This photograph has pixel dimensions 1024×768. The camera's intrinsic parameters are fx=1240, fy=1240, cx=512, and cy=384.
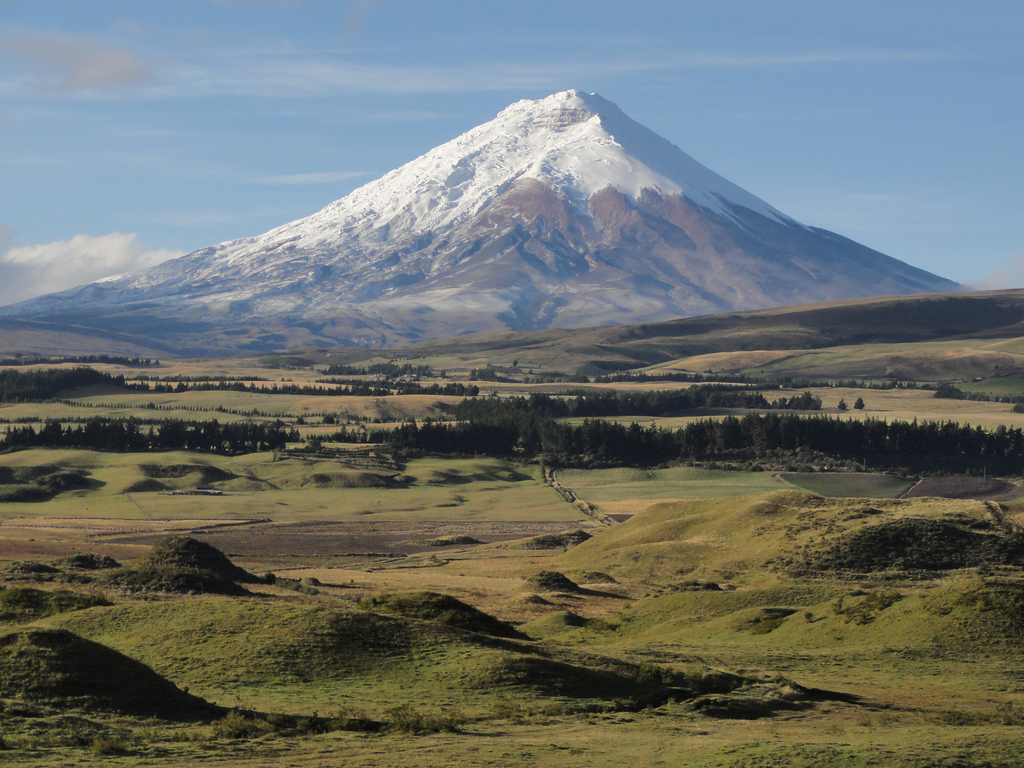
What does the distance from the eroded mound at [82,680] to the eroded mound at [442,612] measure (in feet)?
45.3

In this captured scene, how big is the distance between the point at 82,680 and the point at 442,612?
668 inches

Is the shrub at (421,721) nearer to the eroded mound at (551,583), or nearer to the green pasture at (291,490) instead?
the eroded mound at (551,583)

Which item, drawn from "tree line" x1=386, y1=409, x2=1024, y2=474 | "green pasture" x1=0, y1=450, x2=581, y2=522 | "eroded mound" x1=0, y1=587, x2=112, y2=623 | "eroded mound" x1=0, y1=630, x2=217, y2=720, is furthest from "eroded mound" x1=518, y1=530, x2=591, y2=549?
"eroded mound" x1=0, y1=630, x2=217, y2=720

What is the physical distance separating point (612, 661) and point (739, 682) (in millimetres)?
4105

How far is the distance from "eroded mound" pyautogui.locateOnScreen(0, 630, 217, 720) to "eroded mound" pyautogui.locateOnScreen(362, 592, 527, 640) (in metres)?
13.8

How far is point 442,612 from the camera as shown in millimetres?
44688

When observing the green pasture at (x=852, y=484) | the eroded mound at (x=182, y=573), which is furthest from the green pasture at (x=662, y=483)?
the eroded mound at (x=182, y=573)

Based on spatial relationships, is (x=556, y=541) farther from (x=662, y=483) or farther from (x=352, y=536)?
(x=662, y=483)

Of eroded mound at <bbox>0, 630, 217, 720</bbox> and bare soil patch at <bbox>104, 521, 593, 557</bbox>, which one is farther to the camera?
bare soil patch at <bbox>104, 521, 593, 557</bbox>

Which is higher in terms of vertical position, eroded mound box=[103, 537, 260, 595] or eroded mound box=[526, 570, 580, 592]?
eroded mound box=[103, 537, 260, 595]

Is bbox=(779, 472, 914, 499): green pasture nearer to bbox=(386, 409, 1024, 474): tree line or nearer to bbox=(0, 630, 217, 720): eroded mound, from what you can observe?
bbox=(386, 409, 1024, 474): tree line

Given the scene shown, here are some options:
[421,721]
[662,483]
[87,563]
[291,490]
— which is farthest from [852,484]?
[421,721]

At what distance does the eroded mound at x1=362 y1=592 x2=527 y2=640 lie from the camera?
43.8 metres

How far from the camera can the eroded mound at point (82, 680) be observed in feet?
95.2
